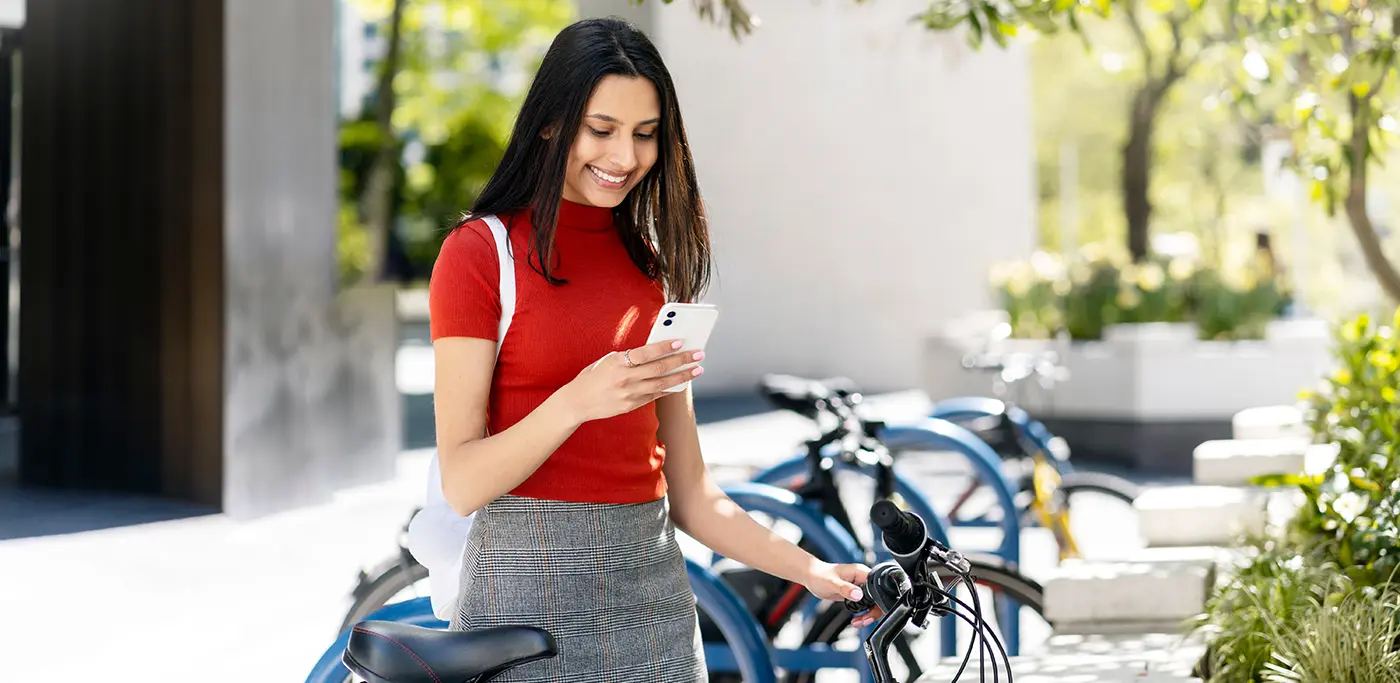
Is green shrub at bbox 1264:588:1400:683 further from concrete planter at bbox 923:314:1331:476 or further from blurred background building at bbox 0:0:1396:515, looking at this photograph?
concrete planter at bbox 923:314:1331:476

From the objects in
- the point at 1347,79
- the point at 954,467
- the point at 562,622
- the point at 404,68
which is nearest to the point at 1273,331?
the point at 954,467

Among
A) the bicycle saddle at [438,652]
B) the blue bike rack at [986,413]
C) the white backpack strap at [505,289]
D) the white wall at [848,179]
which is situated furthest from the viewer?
the white wall at [848,179]

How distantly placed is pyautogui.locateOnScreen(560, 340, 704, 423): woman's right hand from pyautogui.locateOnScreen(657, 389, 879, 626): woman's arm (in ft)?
1.27

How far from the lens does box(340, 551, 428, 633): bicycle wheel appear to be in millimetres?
3717

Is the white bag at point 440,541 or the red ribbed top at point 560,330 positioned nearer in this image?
the red ribbed top at point 560,330

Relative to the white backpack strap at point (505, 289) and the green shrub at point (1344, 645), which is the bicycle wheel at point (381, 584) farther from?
the green shrub at point (1344, 645)

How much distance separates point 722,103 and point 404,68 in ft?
28.5

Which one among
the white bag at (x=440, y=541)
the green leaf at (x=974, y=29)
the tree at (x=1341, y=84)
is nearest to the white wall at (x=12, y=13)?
the green leaf at (x=974, y=29)

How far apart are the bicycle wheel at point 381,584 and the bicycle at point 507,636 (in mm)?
1612

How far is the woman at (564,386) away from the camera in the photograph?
7.04 ft

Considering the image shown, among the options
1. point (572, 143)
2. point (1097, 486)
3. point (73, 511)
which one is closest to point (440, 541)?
point (572, 143)

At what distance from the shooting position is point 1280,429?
6.84 metres

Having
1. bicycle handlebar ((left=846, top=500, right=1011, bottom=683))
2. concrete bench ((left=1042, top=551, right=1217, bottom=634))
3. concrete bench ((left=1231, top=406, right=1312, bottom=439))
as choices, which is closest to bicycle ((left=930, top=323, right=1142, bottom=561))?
concrete bench ((left=1231, top=406, right=1312, bottom=439))

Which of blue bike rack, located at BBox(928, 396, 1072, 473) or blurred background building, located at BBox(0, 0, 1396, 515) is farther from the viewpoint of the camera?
blurred background building, located at BBox(0, 0, 1396, 515)
